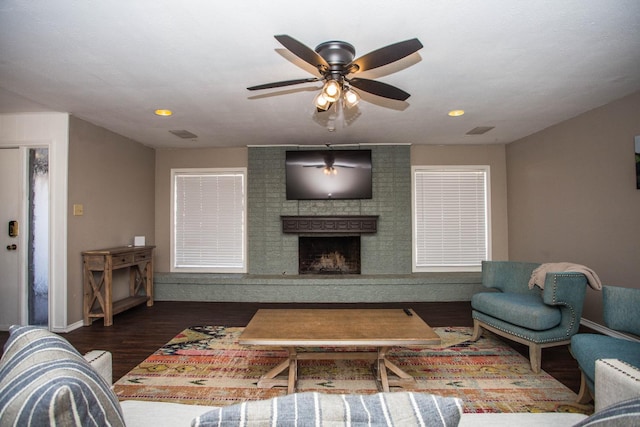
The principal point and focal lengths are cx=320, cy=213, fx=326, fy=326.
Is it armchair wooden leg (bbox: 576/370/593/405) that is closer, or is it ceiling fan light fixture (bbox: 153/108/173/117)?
armchair wooden leg (bbox: 576/370/593/405)

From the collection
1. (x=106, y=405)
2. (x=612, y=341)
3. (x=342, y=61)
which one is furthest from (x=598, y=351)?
(x=106, y=405)

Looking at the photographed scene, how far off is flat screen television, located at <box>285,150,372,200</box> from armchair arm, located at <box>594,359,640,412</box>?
12.7ft

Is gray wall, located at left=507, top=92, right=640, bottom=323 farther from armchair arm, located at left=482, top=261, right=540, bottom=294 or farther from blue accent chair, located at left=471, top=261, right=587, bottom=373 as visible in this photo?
blue accent chair, located at left=471, top=261, right=587, bottom=373

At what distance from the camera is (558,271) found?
2.80 metres

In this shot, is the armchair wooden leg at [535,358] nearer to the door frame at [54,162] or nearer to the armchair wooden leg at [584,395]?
the armchair wooden leg at [584,395]

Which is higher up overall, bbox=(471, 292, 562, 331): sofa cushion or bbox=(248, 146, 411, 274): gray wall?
bbox=(248, 146, 411, 274): gray wall

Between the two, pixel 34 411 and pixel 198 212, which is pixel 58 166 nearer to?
pixel 198 212

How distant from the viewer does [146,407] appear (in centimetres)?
129

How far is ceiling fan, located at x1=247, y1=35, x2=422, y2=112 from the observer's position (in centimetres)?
174

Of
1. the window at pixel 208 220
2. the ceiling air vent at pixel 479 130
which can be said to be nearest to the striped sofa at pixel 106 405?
the ceiling air vent at pixel 479 130

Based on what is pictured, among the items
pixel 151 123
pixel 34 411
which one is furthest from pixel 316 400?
pixel 151 123

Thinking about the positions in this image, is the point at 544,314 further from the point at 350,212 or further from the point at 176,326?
the point at 176,326

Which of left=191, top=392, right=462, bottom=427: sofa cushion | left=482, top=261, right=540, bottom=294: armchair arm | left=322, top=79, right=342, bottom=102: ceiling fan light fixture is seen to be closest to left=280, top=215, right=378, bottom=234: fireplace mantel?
left=482, top=261, right=540, bottom=294: armchair arm

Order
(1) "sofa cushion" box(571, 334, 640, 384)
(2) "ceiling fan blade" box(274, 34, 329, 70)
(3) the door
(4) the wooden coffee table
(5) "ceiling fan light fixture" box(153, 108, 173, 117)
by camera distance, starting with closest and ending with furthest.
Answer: (2) "ceiling fan blade" box(274, 34, 329, 70), (1) "sofa cushion" box(571, 334, 640, 384), (4) the wooden coffee table, (5) "ceiling fan light fixture" box(153, 108, 173, 117), (3) the door
